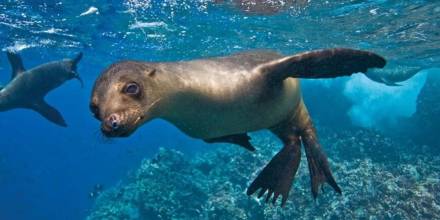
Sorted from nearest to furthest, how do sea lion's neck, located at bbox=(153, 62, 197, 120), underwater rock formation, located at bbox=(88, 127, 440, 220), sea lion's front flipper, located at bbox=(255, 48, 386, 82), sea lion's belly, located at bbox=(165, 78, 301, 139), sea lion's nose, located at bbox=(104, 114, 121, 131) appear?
sea lion's nose, located at bbox=(104, 114, 121, 131) → sea lion's neck, located at bbox=(153, 62, 197, 120) → sea lion's belly, located at bbox=(165, 78, 301, 139) → sea lion's front flipper, located at bbox=(255, 48, 386, 82) → underwater rock formation, located at bbox=(88, 127, 440, 220)

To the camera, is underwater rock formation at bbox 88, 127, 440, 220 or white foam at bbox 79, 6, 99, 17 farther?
white foam at bbox 79, 6, 99, 17

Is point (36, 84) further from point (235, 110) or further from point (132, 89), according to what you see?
point (132, 89)

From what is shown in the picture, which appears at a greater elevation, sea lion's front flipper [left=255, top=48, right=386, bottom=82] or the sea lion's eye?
the sea lion's eye

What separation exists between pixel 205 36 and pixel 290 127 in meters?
14.6

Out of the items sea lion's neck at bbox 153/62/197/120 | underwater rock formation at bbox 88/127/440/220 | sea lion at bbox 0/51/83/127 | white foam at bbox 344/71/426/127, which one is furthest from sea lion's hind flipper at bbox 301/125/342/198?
white foam at bbox 344/71/426/127

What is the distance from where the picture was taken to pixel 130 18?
16.6 meters

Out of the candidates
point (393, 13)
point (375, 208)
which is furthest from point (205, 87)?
point (393, 13)

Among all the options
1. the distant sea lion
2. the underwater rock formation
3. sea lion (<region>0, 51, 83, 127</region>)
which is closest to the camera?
sea lion (<region>0, 51, 83, 127</region>)

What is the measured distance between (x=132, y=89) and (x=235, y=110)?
4.63 ft

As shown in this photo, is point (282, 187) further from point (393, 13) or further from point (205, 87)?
point (393, 13)

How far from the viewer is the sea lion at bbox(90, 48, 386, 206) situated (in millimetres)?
2619

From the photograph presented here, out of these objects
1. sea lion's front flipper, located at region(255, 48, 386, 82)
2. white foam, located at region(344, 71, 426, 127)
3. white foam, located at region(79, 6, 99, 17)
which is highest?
sea lion's front flipper, located at region(255, 48, 386, 82)

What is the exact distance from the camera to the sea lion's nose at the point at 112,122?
239cm

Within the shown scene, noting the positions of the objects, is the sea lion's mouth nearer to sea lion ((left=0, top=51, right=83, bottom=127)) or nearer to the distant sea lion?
sea lion ((left=0, top=51, right=83, bottom=127))
